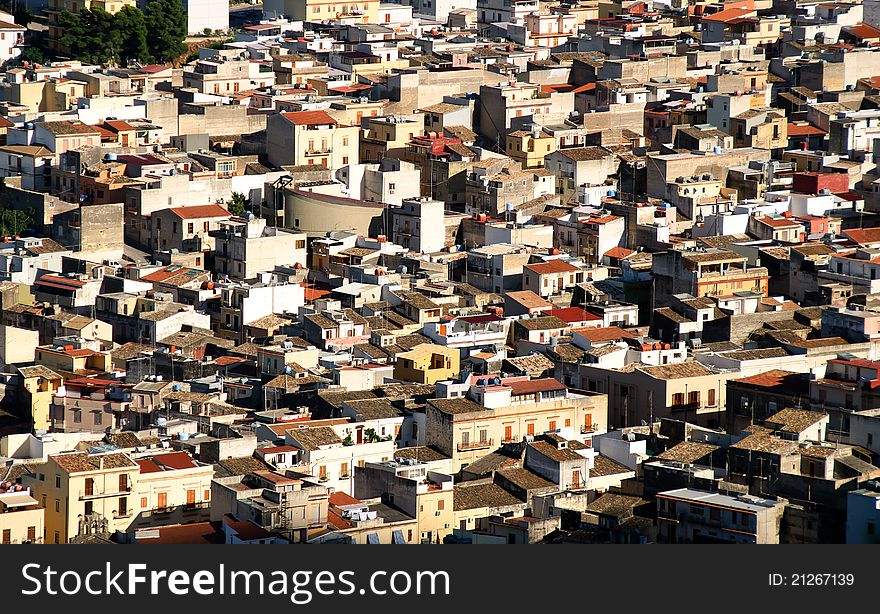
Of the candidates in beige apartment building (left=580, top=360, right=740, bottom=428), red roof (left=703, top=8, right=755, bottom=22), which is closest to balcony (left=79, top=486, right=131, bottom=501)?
beige apartment building (left=580, top=360, right=740, bottom=428)

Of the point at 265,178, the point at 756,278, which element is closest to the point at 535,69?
the point at 265,178

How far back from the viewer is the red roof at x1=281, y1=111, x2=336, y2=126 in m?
50.6

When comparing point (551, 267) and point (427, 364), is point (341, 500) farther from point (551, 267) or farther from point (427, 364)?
point (551, 267)

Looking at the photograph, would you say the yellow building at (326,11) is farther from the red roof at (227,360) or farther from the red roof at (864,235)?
the red roof at (227,360)

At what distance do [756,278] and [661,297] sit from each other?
1540mm

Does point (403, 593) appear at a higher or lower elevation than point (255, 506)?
higher

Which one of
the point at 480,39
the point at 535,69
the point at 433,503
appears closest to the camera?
the point at 433,503

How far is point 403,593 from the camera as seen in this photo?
65.2 feet

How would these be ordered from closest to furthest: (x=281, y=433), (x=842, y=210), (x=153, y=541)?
(x=153, y=541) → (x=281, y=433) → (x=842, y=210)

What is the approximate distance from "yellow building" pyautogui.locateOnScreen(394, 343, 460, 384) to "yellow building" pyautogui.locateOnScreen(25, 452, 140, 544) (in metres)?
6.81

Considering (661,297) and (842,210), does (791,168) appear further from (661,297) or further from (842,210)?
(661,297)

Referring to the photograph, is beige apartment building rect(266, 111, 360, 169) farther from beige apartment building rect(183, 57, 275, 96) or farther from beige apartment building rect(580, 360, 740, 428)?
beige apartment building rect(580, 360, 740, 428)

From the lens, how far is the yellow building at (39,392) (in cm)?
3712

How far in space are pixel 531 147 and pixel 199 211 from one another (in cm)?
821
